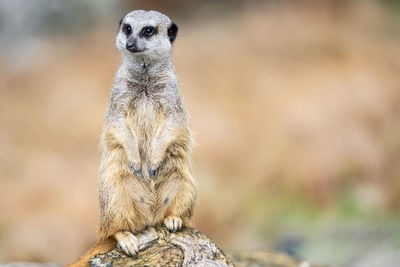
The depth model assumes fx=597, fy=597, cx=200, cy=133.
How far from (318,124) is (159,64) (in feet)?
15.2

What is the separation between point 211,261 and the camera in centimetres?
332

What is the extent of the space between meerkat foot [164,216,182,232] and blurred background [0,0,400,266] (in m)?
2.52

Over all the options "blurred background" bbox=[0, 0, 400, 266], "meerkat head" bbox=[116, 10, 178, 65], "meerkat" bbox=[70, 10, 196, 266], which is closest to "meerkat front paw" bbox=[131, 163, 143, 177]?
"meerkat" bbox=[70, 10, 196, 266]

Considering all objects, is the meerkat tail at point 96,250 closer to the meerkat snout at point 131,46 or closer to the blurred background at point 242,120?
the meerkat snout at point 131,46

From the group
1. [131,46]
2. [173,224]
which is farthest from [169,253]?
[131,46]

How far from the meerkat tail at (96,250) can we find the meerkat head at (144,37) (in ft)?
3.61

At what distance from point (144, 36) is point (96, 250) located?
1.29 meters

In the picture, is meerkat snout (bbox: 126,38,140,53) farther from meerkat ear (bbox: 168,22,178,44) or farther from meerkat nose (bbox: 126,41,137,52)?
meerkat ear (bbox: 168,22,178,44)

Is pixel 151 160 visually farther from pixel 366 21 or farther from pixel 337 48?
pixel 366 21

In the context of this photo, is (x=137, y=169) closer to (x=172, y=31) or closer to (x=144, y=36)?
(x=144, y=36)

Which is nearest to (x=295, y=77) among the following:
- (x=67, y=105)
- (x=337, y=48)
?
(x=337, y=48)

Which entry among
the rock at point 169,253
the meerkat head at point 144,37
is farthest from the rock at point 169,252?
the meerkat head at point 144,37

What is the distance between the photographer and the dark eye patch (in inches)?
141

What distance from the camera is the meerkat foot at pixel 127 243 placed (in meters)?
3.29
